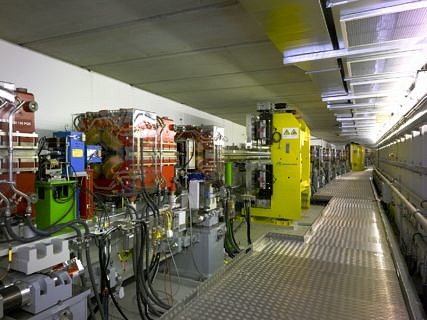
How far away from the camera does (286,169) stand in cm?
677

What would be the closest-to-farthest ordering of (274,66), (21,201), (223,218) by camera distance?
(21,201)
(274,66)
(223,218)

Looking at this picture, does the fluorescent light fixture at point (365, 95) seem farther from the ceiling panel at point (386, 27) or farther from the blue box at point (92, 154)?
the blue box at point (92, 154)

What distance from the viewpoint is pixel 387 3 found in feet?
6.65

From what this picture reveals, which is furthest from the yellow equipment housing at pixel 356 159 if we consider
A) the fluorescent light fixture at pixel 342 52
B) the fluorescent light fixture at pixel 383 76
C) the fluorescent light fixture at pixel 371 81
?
the fluorescent light fixture at pixel 342 52

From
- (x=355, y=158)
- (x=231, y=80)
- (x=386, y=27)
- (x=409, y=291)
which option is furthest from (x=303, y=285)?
(x=355, y=158)

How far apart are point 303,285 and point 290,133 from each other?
529cm

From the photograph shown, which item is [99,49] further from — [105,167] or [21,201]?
[21,201]

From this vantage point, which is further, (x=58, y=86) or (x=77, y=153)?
(x=58, y=86)

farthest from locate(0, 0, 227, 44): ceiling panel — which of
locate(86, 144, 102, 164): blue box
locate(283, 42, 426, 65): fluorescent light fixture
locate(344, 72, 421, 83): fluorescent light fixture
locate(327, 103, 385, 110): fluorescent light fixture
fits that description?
locate(327, 103, 385, 110): fluorescent light fixture

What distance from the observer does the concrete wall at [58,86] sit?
356 centimetres

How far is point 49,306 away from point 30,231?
0.59 meters

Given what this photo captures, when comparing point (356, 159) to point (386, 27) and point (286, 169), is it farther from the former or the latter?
point (386, 27)

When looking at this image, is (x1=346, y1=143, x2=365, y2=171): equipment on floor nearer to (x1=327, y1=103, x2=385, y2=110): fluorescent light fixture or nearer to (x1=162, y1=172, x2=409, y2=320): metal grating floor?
(x1=327, y1=103, x2=385, y2=110): fluorescent light fixture

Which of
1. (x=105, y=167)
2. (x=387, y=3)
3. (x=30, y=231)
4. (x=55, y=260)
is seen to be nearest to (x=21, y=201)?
(x=30, y=231)
